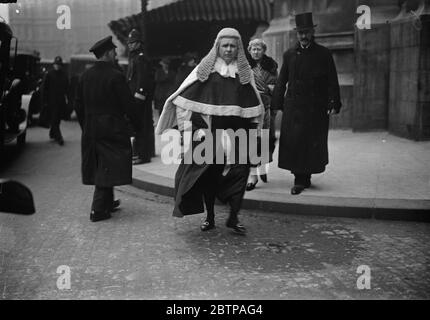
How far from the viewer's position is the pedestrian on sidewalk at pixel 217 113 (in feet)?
19.3

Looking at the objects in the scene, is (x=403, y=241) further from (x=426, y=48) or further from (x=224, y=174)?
(x=426, y=48)

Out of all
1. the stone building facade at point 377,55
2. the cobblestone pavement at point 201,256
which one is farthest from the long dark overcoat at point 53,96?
the cobblestone pavement at point 201,256

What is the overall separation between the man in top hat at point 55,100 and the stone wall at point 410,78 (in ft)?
21.6

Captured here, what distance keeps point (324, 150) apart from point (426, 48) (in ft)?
13.9

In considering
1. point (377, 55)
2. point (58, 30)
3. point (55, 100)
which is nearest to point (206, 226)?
point (377, 55)

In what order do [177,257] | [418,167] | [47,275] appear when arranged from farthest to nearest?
1. [418,167]
2. [177,257]
3. [47,275]

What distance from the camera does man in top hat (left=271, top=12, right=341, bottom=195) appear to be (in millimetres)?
7227

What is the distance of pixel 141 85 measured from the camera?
9359mm

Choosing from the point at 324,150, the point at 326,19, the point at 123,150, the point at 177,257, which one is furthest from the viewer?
the point at 326,19

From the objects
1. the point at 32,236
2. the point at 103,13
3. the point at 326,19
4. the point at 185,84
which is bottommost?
the point at 32,236

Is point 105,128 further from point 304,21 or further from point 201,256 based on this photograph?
point 304,21

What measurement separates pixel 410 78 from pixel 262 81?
14.1ft

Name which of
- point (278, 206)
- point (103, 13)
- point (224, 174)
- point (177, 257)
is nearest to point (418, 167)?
point (278, 206)

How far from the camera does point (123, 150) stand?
6.75 metres
